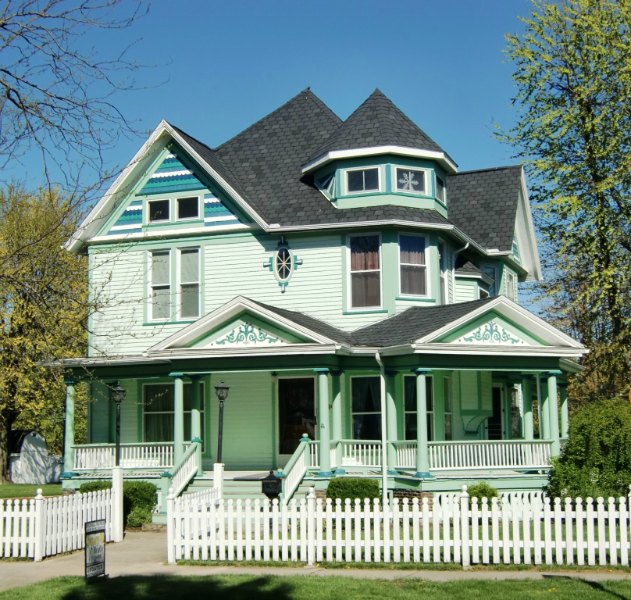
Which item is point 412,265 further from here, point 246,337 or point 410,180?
point 246,337

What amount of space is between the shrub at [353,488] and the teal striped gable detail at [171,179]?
921 cm

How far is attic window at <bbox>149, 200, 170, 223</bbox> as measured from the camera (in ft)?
82.7

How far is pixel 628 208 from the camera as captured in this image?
27.4 metres

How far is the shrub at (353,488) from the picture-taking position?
65.6ft

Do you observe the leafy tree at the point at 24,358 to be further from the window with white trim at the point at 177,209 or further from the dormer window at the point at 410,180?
the dormer window at the point at 410,180

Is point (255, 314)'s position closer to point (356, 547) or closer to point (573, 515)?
point (356, 547)

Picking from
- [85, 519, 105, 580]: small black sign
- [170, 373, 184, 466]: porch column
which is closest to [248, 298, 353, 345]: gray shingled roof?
[170, 373, 184, 466]: porch column

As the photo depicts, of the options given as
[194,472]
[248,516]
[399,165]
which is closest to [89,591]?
[248,516]

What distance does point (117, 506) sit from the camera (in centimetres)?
1842

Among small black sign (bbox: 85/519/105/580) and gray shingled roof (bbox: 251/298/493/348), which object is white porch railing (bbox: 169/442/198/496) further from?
small black sign (bbox: 85/519/105/580)

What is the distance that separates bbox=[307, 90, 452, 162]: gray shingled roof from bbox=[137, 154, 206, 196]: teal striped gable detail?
3412 mm

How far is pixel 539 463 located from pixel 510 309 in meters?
3.74

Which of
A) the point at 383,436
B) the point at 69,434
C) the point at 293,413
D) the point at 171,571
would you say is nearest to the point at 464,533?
the point at 171,571

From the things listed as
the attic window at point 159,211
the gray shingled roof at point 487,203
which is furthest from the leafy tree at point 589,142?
the attic window at point 159,211
